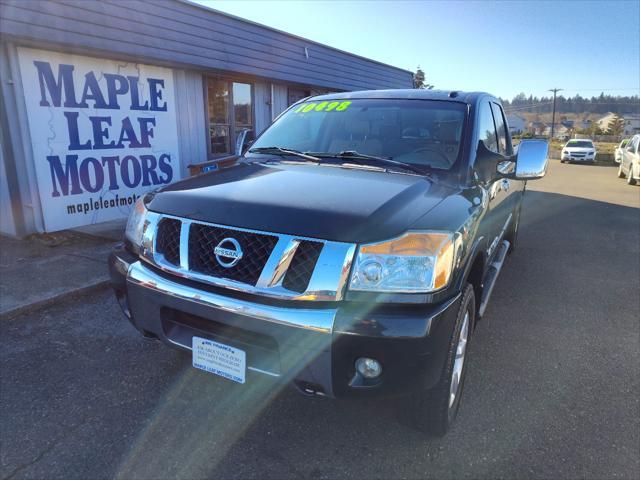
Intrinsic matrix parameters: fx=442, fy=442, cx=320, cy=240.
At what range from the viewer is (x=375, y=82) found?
44.2 ft

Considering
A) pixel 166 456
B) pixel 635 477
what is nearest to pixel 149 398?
pixel 166 456

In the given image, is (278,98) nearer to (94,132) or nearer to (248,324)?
(94,132)

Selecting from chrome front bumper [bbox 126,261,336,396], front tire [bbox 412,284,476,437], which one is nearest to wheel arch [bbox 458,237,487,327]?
front tire [bbox 412,284,476,437]

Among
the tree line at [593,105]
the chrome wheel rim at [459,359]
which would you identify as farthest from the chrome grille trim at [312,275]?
the tree line at [593,105]

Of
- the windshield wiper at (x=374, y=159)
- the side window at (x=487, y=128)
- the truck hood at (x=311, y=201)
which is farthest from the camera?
the side window at (x=487, y=128)

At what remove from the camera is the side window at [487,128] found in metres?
3.12

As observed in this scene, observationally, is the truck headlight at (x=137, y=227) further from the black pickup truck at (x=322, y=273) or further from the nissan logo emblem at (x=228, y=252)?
the nissan logo emblem at (x=228, y=252)

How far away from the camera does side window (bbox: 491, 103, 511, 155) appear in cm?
394

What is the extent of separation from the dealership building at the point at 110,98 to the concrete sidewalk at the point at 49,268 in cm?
49

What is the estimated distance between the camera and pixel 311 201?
80.5 inches

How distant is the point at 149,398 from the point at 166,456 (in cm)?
53

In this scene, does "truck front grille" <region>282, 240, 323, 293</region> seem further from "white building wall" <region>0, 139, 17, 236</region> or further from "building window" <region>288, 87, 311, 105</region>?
"building window" <region>288, 87, 311, 105</region>

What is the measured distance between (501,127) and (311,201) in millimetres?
2932

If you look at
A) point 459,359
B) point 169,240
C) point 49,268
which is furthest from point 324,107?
point 49,268
